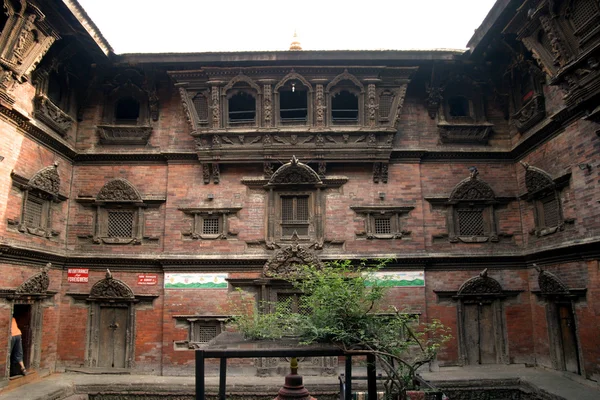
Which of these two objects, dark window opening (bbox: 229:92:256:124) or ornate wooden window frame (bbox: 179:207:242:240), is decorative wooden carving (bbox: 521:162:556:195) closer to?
dark window opening (bbox: 229:92:256:124)

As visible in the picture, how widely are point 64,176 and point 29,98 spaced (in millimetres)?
2700

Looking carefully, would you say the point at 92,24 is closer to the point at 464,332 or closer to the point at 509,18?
the point at 509,18

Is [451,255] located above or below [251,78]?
below

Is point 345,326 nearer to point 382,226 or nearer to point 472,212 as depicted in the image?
point 382,226

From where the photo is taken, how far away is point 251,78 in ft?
47.5

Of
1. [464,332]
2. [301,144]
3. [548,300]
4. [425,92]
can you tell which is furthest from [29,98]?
[548,300]

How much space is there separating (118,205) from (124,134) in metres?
2.32

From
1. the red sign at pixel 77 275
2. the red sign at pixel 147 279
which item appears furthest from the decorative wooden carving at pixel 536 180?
the red sign at pixel 77 275

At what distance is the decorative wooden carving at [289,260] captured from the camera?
1386cm

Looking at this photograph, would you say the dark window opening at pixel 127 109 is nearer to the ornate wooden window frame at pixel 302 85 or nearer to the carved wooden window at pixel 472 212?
the ornate wooden window frame at pixel 302 85

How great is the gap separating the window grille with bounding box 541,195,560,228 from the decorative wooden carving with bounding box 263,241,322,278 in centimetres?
653

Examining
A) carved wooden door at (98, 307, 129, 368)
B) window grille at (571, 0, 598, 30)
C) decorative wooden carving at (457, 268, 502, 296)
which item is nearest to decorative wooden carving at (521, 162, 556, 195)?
decorative wooden carving at (457, 268, 502, 296)

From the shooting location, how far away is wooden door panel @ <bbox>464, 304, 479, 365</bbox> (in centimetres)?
1375

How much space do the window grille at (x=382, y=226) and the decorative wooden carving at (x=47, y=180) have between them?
9.59 metres
